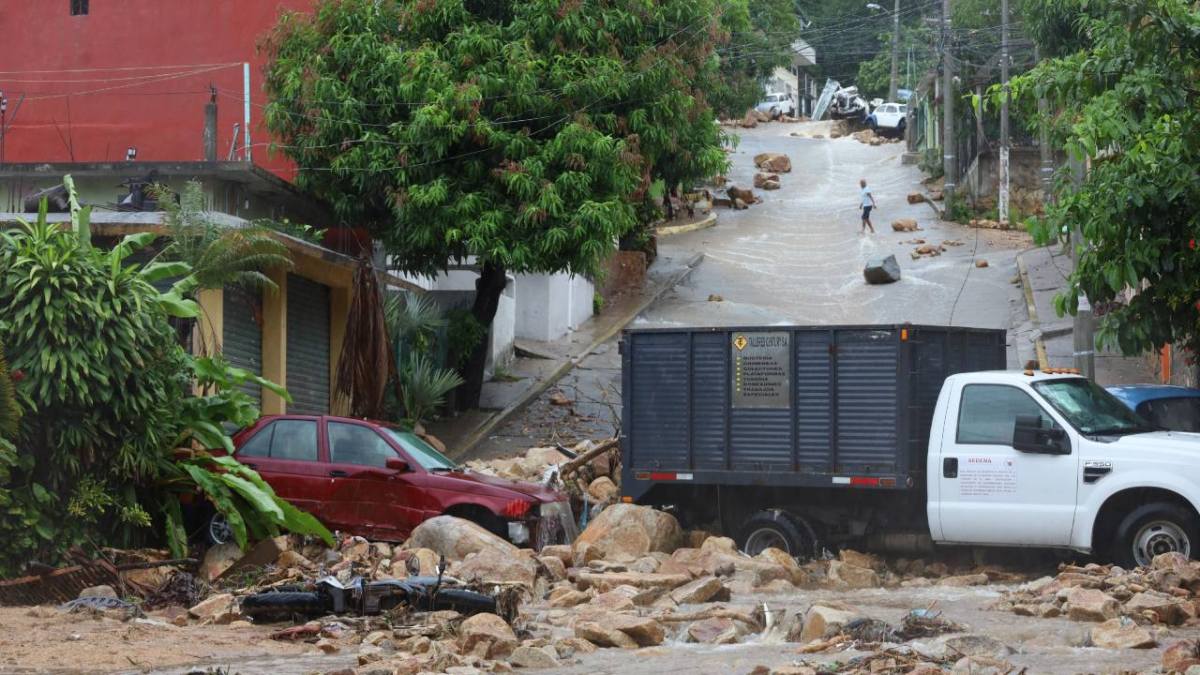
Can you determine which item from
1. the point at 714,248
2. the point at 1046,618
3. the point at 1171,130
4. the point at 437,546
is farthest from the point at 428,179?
the point at 714,248

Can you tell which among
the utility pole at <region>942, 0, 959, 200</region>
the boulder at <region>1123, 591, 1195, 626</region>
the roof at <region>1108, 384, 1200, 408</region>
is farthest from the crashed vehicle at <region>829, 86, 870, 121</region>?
the boulder at <region>1123, 591, 1195, 626</region>

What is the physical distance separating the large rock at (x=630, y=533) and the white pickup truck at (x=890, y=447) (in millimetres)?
356

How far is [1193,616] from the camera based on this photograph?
10.0 metres

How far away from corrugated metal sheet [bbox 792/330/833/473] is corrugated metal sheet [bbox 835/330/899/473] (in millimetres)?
104

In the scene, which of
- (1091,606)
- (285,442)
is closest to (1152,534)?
(1091,606)

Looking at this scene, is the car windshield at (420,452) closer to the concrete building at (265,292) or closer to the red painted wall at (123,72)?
the concrete building at (265,292)

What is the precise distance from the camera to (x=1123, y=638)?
9.24 metres

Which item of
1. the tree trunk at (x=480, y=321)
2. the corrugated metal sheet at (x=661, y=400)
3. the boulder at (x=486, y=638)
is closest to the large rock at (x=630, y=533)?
the corrugated metal sheet at (x=661, y=400)

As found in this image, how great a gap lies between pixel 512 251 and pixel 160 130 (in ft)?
30.3

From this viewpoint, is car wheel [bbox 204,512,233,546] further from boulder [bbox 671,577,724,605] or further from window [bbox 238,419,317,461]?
boulder [bbox 671,577,724,605]

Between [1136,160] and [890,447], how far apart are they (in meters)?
3.33

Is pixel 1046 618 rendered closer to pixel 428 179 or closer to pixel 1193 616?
pixel 1193 616

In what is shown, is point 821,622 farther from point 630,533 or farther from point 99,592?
point 99,592

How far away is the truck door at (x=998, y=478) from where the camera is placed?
12258mm
